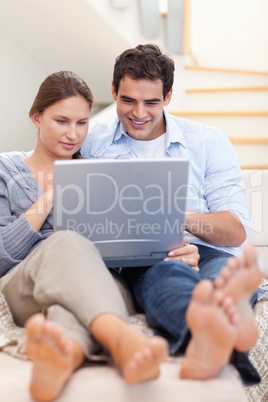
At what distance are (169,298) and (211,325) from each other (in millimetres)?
238

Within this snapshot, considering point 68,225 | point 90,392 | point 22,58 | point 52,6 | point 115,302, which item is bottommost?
point 90,392

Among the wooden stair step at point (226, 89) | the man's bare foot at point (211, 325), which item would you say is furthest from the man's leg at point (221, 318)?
the wooden stair step at point (226, 89)

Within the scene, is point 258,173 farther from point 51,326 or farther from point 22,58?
point 22,58

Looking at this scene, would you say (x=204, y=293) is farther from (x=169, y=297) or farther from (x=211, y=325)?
(x=169, y=297)

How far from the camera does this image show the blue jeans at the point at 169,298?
100 cm

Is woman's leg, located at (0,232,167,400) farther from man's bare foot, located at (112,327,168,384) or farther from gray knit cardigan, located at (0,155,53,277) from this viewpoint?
gray knit cardigan, located at (0,155,53,277)

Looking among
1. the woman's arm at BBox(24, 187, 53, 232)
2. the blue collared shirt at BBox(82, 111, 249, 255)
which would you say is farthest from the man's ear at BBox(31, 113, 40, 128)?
the woman's arm at BBox(24, 187, 53, 232)

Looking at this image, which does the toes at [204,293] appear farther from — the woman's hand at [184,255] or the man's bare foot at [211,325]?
the woman's hand at [184,255]

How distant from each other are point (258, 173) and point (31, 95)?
2.87 meters

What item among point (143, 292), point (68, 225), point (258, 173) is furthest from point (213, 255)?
point (258, 173)

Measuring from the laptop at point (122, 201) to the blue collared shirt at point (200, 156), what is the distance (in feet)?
1.40

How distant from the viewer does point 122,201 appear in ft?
3.71

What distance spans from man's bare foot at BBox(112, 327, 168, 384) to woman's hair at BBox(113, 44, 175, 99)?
105cm

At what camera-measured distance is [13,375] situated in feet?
3.03
